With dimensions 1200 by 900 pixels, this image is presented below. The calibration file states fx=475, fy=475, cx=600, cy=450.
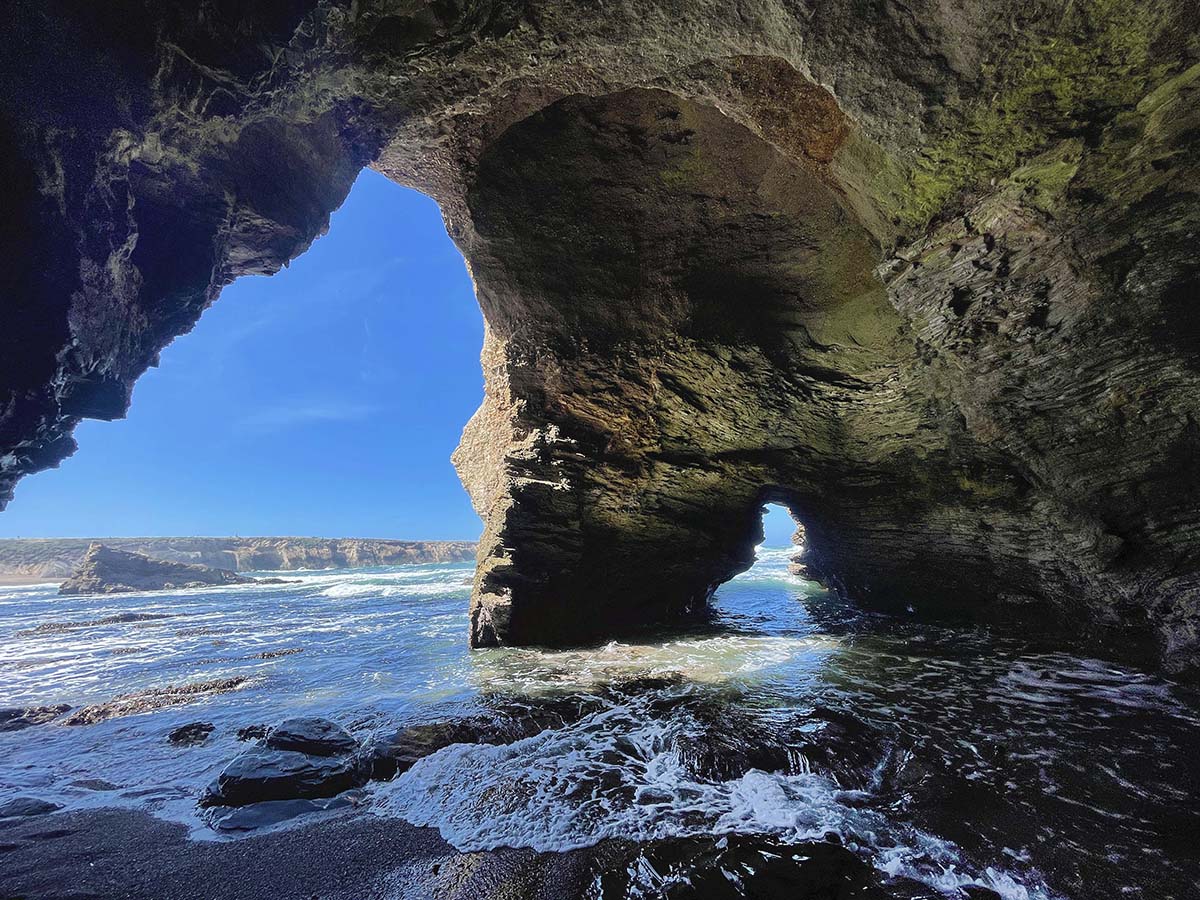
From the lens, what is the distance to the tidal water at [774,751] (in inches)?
132

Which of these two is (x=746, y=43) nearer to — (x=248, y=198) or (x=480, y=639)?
(x=248, y=198)

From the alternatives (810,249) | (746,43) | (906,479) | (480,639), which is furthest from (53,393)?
(906,479)

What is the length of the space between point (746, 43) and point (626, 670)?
319 inches

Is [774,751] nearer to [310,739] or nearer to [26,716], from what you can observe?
[310,739]

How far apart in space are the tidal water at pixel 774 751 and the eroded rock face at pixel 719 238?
6.74 feet

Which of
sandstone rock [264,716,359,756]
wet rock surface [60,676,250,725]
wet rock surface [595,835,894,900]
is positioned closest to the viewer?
A: wet rock surface [595,835,894,900]

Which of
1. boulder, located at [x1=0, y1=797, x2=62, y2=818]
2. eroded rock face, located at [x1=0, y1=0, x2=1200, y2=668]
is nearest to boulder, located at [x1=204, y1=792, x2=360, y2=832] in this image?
boulder, located at [x1=0, y1=797, x2=62, y2=818]

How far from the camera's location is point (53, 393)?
14.9 feet

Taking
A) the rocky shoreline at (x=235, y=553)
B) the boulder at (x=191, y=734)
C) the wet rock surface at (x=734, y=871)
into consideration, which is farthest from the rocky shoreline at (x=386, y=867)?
the rocky shoreline at (x=235, y=553)

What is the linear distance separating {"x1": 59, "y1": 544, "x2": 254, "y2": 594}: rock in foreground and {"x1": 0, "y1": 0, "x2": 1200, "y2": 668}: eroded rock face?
46659 mm

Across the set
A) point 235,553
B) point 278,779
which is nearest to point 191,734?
point 278,779

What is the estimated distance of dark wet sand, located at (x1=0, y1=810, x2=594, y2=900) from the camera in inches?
119

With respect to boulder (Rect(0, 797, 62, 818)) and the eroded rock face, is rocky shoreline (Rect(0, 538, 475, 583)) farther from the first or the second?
boulder (Rect(0, 797, 62, 818))

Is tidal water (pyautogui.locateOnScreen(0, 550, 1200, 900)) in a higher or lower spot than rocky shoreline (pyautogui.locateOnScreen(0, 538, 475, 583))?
higher
